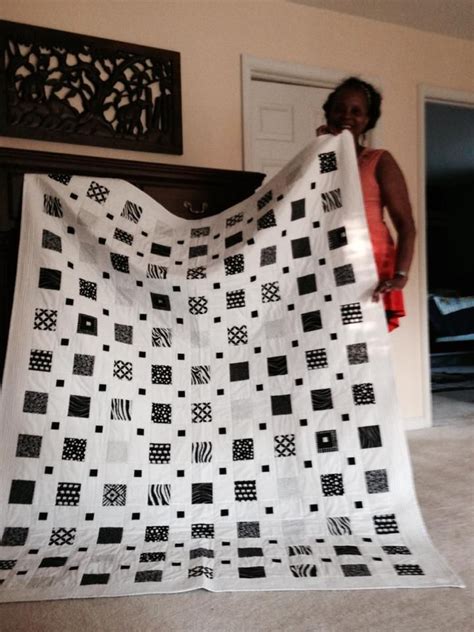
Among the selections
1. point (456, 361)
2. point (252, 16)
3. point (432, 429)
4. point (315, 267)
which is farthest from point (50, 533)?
point (456, 361)

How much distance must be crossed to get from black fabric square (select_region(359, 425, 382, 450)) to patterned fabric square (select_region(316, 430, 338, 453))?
0.24ft

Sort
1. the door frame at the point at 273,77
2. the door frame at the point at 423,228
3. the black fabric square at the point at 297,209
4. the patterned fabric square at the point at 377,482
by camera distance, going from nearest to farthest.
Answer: the patterned fabric square at the point at 377,482 < the black fabric square at the point at 297,209 < the door frame at the point at 273,77 < the door frame at the point at 423,228

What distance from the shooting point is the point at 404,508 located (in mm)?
1388

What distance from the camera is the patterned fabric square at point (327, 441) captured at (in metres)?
1.44

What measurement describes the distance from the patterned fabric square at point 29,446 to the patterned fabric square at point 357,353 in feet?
2.95

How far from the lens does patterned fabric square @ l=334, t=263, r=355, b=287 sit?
1.52 metres

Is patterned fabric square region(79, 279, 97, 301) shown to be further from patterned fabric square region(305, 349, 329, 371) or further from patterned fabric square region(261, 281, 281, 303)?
patterned fabric square region(305, 349, 329, 371)

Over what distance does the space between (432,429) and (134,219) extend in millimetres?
2104

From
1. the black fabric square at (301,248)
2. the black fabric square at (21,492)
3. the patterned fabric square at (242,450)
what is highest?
the black fabric square at (301,248)

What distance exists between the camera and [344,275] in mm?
1533

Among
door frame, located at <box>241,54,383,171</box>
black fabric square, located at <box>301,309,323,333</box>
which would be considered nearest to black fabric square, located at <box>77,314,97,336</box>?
black fabric square, located at <box>301,309,323,333</box>

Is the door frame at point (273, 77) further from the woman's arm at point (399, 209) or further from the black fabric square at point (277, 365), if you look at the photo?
the black fabric square at point (277, 365)

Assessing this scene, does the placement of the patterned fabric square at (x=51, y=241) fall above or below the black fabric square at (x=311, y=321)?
above

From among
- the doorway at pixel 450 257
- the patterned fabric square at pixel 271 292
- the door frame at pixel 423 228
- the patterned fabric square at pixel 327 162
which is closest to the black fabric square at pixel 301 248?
the patterned fabric square at pixel 271 292
